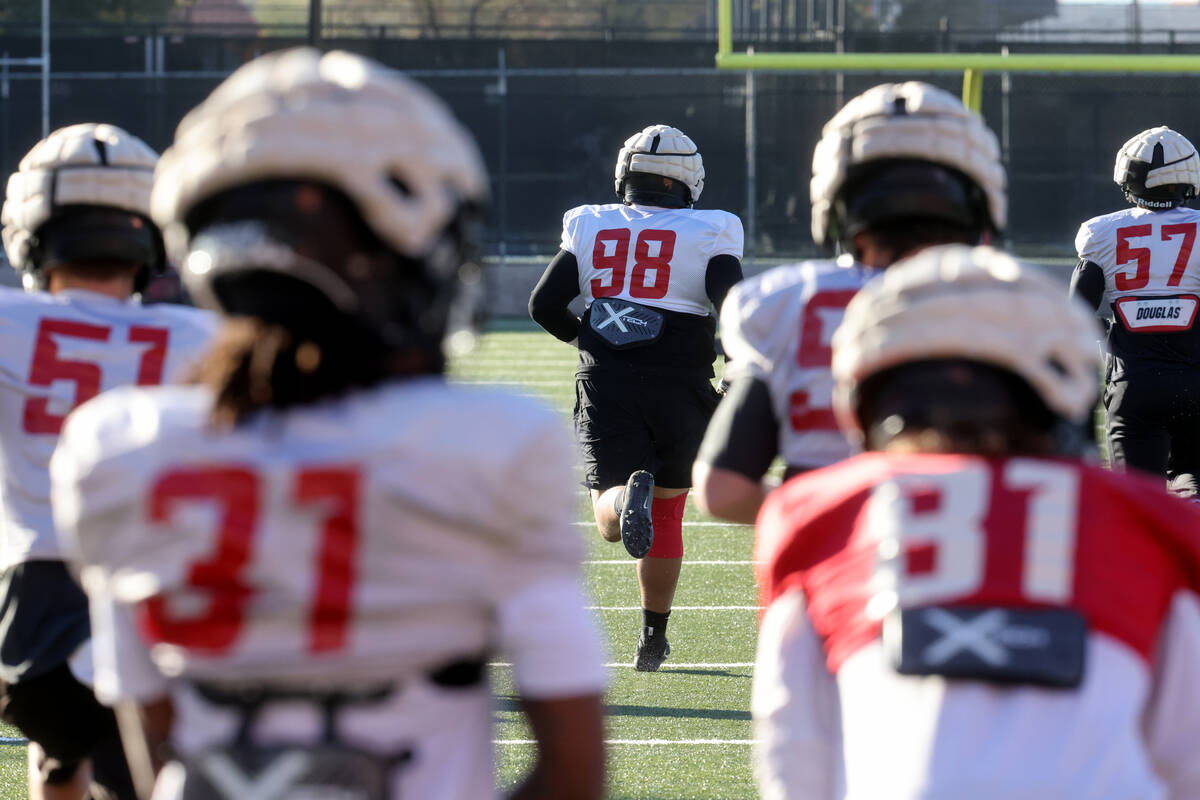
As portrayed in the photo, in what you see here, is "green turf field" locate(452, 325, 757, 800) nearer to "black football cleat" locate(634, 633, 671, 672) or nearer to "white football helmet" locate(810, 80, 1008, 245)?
"black football cleat" locate(634, 633, 671, 672)

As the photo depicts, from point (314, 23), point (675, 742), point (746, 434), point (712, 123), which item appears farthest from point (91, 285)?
point (314, 23)

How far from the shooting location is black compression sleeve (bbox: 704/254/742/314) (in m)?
6.55

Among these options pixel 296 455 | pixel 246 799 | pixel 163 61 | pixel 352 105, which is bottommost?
pixel 246 799

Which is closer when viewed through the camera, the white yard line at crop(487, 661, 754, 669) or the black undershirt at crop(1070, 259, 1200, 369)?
the white yard line at crop(487, 661, 754, 669)

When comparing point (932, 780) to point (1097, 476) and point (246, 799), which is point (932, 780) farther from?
point (246, 799)

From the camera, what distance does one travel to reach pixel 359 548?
1.71m

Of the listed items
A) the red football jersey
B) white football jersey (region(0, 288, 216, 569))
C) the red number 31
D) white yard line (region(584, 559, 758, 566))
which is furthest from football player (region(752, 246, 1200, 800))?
white yard line (region(584, 559, 758, 566))

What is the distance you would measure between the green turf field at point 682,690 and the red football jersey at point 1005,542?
8.97 feet

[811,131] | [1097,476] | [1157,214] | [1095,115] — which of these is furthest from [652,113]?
[1097,476]

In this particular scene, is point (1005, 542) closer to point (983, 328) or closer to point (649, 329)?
point (983, 328)

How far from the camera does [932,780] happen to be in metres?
1.93

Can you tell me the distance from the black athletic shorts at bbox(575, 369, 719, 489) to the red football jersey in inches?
185

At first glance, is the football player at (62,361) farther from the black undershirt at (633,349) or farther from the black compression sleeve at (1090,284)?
the black compression sleeve at (1090,284)

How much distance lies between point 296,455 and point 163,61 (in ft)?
87.3
